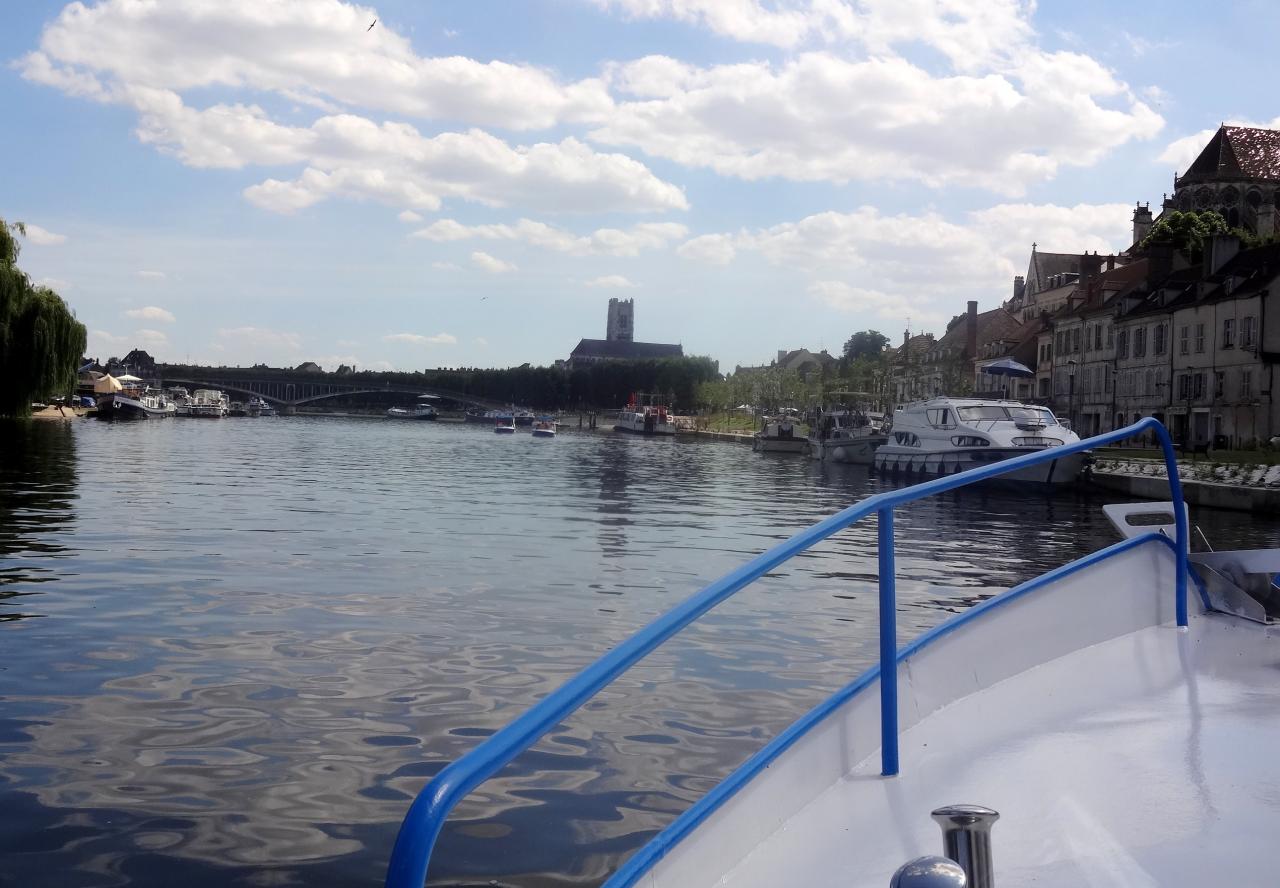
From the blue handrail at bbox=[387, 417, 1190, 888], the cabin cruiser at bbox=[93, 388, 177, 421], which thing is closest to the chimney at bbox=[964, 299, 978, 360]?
the cabin cruiser at bbox=[93, 388, 177, 421]

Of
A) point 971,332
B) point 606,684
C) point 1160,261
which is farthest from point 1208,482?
point 971,332

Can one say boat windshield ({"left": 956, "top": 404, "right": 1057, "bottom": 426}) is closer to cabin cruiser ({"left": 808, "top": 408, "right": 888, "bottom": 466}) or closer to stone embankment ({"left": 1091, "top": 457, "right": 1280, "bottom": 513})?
stone embankment ({"left": 1091, "top": 457, "right": 1280, "bottom": 513})

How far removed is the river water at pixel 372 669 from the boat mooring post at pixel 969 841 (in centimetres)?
374

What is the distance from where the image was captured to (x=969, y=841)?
2305 mm

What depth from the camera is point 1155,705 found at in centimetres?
430

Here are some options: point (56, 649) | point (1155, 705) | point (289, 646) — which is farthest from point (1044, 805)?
point (56, 649)

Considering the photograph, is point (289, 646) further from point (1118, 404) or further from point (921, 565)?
point (1118, 404)

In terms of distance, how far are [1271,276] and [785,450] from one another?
29296mm

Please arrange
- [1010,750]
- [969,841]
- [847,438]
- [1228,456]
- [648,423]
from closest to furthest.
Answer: [969,841], [1010,750], [1228,456], [847,438], [648,423]

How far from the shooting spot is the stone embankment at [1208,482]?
3100cm

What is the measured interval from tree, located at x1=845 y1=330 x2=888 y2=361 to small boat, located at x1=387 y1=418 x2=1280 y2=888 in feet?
531

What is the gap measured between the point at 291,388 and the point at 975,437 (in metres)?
155

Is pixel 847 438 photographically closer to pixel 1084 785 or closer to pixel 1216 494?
pixel 1216 494

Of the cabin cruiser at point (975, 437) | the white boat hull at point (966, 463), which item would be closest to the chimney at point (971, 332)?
the white boat hull at point (966, 463)
